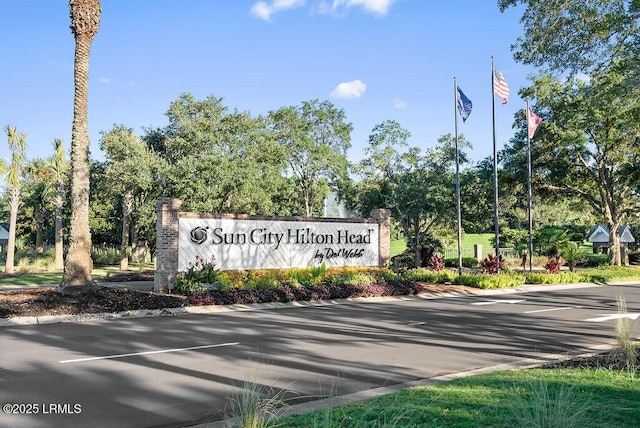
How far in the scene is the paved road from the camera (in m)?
6.39

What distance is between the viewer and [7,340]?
10562 millimetres

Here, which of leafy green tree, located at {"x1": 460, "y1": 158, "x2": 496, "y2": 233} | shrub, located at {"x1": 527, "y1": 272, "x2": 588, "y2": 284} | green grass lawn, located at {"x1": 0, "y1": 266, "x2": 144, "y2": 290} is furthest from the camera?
leafy green tree, located at {"x1": 460, "y1": 158, "x2": 496, "y2": 233}

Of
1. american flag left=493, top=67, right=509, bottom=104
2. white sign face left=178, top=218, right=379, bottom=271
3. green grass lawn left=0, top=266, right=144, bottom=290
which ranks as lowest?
green grass lawn left=0, top=266, right=144, bottom=290

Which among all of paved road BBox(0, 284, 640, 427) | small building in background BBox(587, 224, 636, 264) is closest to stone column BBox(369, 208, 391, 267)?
paved road BBox(0, 284, 640, 427)

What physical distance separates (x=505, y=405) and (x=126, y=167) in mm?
26000

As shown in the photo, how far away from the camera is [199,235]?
19250 mm

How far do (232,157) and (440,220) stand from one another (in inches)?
599

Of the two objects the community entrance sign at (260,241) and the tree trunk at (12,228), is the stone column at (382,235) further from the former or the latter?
the tree trunk at (12,228)

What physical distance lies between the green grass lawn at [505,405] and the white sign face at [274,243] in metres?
13.8

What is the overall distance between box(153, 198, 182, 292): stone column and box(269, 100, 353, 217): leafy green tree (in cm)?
2203

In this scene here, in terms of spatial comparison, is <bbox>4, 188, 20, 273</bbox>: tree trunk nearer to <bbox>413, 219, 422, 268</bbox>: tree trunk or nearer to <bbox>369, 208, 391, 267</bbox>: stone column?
<bbox>369, 208, 391, 267</bbox>: stone column

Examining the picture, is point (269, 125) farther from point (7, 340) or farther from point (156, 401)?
point (156, 401)

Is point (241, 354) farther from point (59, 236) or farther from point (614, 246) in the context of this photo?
point (614, 246)

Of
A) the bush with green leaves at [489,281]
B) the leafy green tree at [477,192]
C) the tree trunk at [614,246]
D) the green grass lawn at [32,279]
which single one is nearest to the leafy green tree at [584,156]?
the tree trunk at [614,246]
